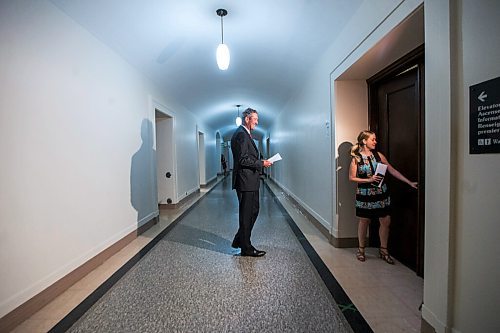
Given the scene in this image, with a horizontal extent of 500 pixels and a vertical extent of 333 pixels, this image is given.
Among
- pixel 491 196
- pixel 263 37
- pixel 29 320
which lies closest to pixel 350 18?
pixel 263 37

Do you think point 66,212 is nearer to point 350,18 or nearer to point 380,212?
point 380,212

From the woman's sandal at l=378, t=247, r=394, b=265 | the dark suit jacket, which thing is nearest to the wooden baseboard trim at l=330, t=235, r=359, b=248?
the woman's sandal at l=378, t=247, r=394, b=265

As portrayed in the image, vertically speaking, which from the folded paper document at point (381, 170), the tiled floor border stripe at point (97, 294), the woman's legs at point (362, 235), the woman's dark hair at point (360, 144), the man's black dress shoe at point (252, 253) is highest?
the woman's dark hair at point (360, 144)

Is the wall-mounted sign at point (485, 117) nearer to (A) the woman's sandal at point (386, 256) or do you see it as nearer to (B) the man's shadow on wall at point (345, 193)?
(A) the woman's sandal at point (386, 256)

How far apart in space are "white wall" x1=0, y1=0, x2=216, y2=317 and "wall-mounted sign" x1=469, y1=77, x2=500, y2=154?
2.92 meters

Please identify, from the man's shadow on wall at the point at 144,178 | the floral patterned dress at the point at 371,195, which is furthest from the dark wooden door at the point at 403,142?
the man's shadow on wall at the point at 144,178

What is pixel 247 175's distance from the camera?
321 centimetres

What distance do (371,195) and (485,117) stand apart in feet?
5.63

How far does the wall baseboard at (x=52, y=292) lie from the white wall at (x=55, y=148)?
49 millimetres

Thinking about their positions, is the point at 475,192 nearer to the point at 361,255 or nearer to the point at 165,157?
the point at 361,255

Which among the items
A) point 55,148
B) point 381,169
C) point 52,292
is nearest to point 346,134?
point 381,169

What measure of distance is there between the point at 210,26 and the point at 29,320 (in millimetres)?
3263

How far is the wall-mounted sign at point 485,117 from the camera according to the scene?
4.22 feet

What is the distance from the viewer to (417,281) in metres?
2.57
